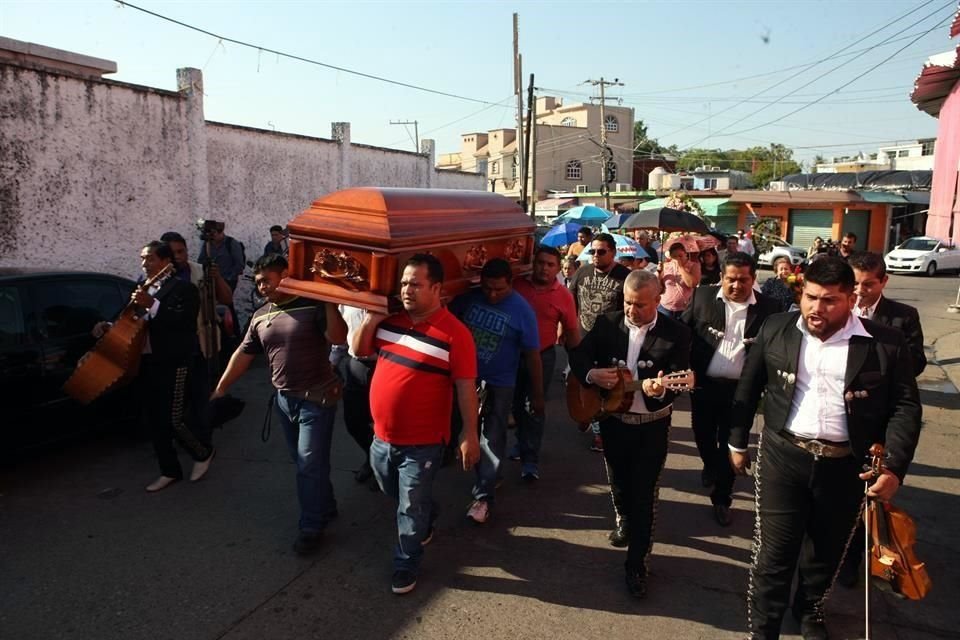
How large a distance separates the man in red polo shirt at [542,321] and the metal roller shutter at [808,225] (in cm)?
2946

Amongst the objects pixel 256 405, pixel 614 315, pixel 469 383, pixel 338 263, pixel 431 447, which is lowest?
pixel 256 405

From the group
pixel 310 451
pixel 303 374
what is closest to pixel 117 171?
pixel 303 374


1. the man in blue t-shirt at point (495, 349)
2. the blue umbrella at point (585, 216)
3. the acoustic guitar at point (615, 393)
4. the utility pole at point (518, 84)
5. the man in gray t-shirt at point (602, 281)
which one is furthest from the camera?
the utility pole at point (518, 84)

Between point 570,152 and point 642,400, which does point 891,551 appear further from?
point 570,152

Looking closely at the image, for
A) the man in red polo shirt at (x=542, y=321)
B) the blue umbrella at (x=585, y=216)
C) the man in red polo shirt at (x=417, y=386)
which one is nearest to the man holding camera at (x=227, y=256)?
the man in red polo shirt at (x=542, y=321)

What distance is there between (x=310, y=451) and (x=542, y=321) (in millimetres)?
1843

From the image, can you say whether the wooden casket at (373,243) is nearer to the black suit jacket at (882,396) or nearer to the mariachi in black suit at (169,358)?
the mariachi in black suit at (169,358)

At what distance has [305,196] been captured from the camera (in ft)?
40.1

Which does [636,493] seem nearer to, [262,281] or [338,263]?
[338,263]

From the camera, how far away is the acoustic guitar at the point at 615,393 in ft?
10.3

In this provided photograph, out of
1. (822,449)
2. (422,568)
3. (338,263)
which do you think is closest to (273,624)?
(422,568)

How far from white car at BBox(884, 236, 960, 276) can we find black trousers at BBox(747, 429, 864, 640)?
75.3 ft

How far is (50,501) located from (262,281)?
2.24 meters

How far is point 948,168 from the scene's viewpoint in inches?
565
